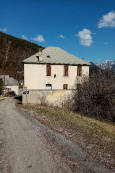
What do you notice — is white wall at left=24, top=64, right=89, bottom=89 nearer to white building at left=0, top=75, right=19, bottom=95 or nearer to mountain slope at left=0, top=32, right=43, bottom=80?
white building at left=0, top=75, right=19, bottom=95

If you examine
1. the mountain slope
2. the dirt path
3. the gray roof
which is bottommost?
the dirt path

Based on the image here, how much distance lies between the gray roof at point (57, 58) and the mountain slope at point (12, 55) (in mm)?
26238

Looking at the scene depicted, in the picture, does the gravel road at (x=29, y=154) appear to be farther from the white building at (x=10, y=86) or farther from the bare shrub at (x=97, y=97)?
the white building at (x=10, y=86)

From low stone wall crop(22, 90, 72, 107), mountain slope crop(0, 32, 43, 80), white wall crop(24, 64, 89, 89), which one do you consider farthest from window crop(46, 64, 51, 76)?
mountain slope crop(0, 32, 43, 80)

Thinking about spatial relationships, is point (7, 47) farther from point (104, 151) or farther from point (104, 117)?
point (104, 151)

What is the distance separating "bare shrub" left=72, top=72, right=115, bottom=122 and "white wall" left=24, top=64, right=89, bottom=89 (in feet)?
19.0

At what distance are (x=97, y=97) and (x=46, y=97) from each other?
5.13 meters

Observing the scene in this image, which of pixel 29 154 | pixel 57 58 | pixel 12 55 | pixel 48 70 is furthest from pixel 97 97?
pixel 12 55

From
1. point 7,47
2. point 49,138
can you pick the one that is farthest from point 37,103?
point 7,47

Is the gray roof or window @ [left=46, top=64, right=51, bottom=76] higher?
the gray roof

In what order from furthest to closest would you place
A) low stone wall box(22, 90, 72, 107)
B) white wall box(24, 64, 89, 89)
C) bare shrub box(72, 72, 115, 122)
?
white wall box(24, 64, 89, 89)
low stone wall box(22, 90, 72, 107)
bare shrub box(72, 72, 115, 122)

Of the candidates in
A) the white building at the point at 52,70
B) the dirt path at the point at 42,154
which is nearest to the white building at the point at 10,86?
the white building at the point at 52,70

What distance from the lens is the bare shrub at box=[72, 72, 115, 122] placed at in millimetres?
12547

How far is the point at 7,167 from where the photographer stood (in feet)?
13.7
